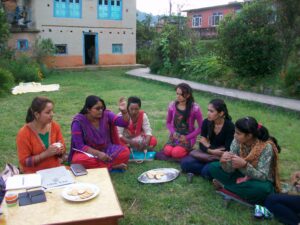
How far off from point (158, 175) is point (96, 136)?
95 centimetres

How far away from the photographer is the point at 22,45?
675 inches

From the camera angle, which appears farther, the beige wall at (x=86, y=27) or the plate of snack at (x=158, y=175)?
the beige wall at (x=86, y=27)

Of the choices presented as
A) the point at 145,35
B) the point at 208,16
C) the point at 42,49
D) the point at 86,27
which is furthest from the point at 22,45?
the point at 208,16

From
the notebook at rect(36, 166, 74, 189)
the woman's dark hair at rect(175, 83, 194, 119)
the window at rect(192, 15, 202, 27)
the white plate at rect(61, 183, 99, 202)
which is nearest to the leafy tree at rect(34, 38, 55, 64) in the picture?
the woman's dark hair at rect(175, 83, 194, 119)

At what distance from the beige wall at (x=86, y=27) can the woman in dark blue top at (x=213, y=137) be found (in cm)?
1526

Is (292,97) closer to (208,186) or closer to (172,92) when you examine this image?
(172,92)

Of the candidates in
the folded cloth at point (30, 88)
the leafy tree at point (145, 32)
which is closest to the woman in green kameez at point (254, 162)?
the folded cloth at point (30, 88)

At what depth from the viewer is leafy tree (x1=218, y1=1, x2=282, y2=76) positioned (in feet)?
34.1

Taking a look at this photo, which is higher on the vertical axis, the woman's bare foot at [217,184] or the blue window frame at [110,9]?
the blue window frame at [110,9]

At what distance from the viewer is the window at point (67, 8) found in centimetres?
1789

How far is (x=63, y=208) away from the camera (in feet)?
8.62

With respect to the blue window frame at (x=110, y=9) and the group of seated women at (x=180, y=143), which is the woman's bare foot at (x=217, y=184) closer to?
the group of seated women at (x=180, y=143)

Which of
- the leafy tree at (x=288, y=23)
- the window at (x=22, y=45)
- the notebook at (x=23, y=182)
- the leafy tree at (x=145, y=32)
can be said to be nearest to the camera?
the notebook at (x=23, y=182)

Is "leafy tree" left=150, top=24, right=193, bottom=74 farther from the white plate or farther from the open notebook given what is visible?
the white plate
